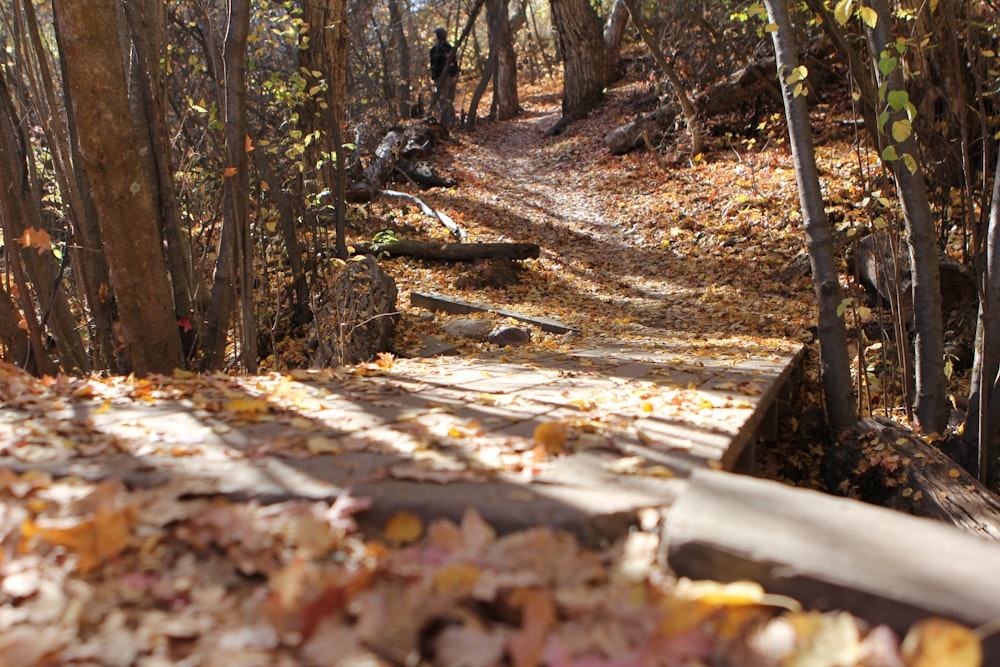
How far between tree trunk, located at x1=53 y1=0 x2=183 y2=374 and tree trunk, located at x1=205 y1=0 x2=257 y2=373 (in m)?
0.38

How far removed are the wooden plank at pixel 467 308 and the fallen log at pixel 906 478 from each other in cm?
279

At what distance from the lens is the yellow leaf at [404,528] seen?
157 cm

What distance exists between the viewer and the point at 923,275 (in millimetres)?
3986

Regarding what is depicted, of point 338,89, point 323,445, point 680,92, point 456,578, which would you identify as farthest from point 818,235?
point 680,92

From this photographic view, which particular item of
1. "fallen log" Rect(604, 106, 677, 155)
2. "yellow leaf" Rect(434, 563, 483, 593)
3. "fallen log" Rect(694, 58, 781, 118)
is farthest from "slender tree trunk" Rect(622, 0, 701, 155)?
"yellow leaf" Rect(434, 563, 483, 593)

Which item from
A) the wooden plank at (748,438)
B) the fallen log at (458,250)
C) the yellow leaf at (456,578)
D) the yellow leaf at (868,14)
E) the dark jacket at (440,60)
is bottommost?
the wooden plank at (748,438)

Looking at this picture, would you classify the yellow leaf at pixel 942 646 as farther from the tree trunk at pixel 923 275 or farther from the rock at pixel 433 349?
the rock at pixel 433 349

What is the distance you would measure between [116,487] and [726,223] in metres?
9.38

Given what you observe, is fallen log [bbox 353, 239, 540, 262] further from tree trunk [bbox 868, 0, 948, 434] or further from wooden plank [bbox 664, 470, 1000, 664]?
wooden plank [bbox 664, 470, 1000, 664]

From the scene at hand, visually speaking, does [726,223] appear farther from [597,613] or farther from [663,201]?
[597,613]

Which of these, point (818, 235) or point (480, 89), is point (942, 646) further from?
point (480, 89)

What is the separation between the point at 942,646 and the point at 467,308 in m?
6.38

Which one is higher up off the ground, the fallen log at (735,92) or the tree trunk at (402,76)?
the tree trunk at (402,76)

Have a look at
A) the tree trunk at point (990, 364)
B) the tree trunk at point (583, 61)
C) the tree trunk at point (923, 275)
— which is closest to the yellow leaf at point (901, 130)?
the tree trunk at point (923, 275)
